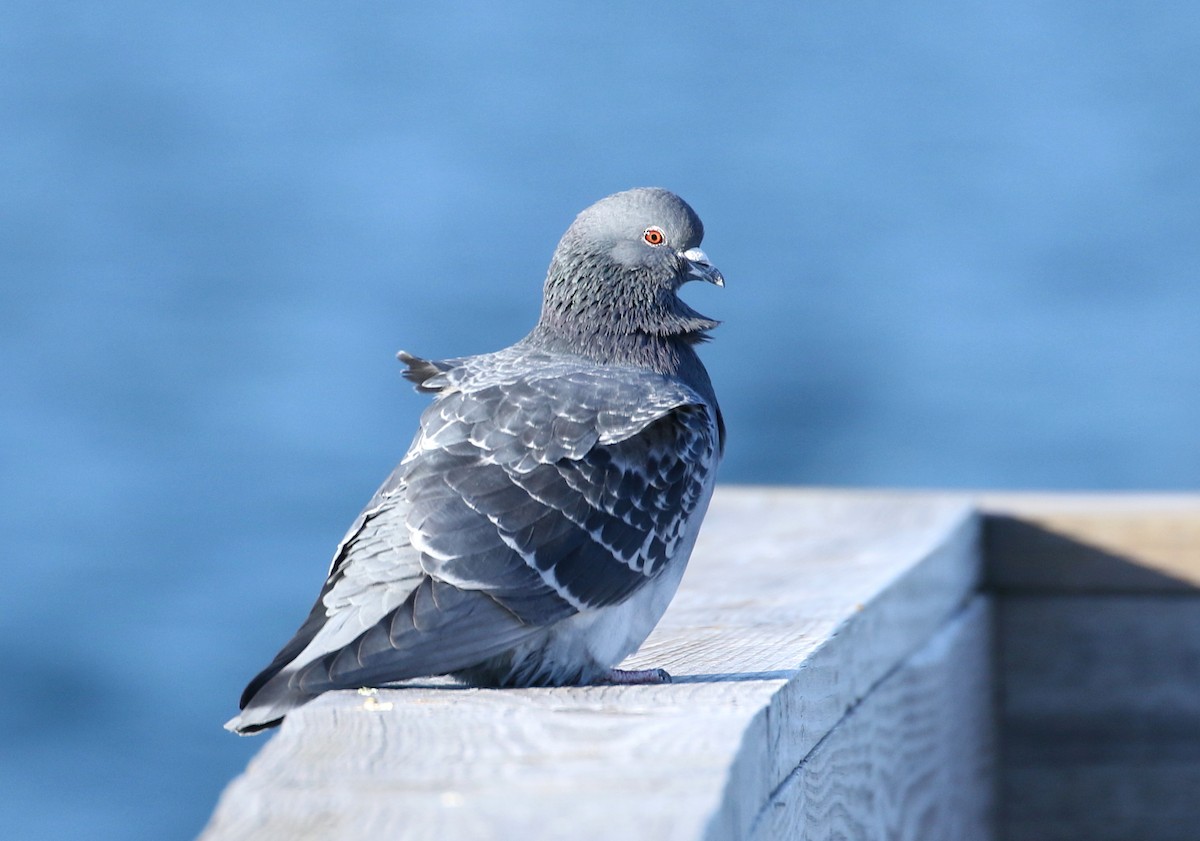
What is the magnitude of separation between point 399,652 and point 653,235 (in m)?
1.46

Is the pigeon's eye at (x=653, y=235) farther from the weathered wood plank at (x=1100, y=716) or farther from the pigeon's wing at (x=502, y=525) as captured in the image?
the weathered wood plank at (x=1100, y=716)

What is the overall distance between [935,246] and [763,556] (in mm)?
12153

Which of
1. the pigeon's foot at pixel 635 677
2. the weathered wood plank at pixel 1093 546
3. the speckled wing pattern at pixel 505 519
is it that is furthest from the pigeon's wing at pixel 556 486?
the weathered wood plank at pixel 1093 546

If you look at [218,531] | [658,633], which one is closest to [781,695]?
[658,633]

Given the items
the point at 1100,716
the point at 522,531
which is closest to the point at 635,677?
the point at 522,531

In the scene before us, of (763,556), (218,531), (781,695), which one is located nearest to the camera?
(781,695)

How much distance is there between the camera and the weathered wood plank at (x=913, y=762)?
3.03 metres

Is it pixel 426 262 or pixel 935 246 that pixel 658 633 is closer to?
pixel 426 262

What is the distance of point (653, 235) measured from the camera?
396 centimetres

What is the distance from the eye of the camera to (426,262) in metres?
14.9

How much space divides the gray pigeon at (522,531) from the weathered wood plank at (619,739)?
13cm

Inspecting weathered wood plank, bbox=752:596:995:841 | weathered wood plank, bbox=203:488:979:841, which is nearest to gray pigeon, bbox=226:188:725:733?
weathered wood plank, bbox=203:488:979:841

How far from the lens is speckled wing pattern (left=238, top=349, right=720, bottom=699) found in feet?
9.76

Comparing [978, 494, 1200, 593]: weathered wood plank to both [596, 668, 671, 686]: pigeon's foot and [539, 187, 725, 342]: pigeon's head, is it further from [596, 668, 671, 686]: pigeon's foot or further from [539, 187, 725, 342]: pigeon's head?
[596, 668, 671, 686]: pigeon's foot
